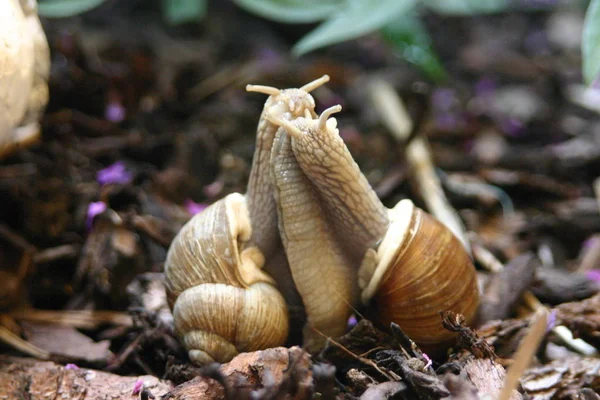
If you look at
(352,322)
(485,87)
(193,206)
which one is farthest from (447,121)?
(352,322)

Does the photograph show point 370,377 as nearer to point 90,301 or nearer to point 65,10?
point 90,301

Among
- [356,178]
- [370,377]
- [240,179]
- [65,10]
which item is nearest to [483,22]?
[240,179]

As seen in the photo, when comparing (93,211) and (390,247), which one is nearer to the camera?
(390,247)

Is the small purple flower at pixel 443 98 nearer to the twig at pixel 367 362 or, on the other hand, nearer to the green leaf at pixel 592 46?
the green leaf at pixel 592 46

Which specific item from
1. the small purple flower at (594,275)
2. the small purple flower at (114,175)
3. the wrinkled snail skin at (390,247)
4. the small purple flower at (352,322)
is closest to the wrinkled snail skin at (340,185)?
the wrinkled snail skin at (390,247)

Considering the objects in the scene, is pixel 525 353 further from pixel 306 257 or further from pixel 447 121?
pixel 447 121
